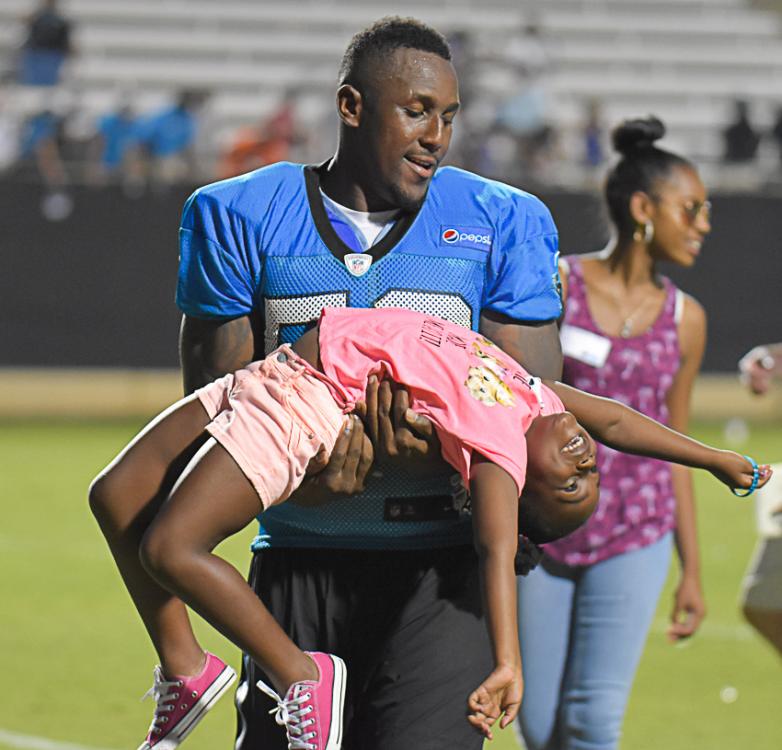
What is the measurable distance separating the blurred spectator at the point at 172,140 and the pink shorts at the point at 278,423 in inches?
579

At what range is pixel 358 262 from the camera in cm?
380

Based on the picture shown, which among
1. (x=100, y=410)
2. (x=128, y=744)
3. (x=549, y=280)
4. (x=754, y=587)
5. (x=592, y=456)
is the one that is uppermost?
(x=549, y=280)

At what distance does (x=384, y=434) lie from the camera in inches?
142


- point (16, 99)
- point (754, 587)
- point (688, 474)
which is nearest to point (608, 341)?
point (688, 474)

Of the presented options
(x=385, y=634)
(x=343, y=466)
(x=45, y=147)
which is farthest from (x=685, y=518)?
(x=45, y=147)

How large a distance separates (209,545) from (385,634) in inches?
23.6

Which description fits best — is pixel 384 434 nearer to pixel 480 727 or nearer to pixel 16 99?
pixel 480 727

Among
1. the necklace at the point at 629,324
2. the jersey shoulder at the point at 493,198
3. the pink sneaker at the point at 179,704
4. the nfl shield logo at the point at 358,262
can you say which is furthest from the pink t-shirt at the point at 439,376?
the necklace at the point at 629,324

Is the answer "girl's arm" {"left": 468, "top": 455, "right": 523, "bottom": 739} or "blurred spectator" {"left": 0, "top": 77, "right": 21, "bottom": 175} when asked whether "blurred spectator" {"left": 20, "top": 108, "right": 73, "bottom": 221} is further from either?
"girl's arm" {"left": 468, "top": 455, "right": 523, "bottom": 739}

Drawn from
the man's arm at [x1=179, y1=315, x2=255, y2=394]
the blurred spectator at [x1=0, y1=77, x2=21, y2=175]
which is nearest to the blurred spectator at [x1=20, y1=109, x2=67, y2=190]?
the blurred spectator at [x1=0, y1=77, x2=21, y2=175]

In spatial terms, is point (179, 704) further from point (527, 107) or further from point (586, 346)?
point (527, 107)

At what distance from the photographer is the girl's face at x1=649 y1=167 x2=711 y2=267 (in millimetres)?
5516

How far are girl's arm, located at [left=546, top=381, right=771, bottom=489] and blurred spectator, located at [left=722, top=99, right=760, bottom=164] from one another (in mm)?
17197

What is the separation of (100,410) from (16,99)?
4259 mm
